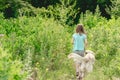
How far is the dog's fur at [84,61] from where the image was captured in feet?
40.8

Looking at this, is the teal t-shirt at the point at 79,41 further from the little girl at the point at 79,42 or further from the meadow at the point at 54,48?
the meadow at the point at 54,48

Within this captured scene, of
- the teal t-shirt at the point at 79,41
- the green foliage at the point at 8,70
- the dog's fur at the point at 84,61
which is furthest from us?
the teal t-shirt at the point at 79,41

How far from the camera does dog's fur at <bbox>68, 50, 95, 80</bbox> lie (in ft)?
40.8

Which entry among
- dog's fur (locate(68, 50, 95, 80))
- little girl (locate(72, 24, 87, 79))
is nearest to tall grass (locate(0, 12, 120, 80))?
dog's fur (locate(68, 50, 95, 80))

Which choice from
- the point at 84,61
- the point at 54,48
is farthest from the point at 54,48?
the point at 84,61

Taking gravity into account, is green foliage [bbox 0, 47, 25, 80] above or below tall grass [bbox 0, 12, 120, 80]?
above

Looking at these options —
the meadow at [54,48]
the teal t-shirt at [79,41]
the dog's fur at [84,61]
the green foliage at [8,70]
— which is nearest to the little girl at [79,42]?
the teal t-shirt at [79,41]

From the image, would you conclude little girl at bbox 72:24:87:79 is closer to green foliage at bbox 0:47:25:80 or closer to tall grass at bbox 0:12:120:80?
tall grass at bbox 0:12:120:80

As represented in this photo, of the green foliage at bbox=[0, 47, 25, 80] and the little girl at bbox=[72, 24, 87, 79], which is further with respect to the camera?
the little girl at bbox=[72, 24, 87, 79]

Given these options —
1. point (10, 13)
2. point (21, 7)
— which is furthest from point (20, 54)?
point (10, 13)

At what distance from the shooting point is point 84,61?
12.5m

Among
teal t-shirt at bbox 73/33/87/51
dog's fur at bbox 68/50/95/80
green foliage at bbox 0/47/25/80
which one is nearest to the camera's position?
green foliage at bbox 0/47/25/80

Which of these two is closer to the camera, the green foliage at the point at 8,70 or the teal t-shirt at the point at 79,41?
the green foliage at the point at 8,70

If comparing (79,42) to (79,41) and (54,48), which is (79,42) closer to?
(79,41)
